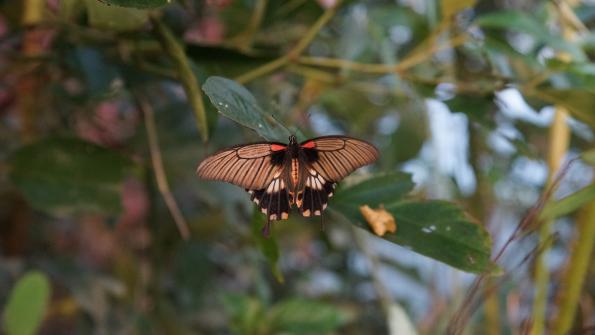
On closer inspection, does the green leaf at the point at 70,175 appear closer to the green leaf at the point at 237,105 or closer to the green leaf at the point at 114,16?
the green leaf at the point at 114,16

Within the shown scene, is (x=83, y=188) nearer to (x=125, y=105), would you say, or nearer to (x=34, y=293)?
(x=34, y=293)

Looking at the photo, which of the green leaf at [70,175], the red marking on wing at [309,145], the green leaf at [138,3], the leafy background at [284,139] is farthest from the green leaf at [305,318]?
the green leaf at [138,3]

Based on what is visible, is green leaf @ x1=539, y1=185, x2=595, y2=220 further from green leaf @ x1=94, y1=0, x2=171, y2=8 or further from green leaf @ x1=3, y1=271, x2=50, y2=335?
green leaf @ x1=3, y1=271, x2=50, y2=335

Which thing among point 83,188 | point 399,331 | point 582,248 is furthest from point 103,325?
point 582,248

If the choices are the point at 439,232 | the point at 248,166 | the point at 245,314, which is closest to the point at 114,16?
the point at 248,166

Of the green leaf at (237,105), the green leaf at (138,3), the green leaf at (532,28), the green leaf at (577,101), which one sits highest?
the green leaf at (532,28)

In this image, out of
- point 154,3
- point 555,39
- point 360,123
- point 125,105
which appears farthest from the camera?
point 125,105

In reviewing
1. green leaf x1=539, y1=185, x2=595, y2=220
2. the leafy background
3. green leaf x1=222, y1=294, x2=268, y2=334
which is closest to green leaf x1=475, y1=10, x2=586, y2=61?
the leafy background
